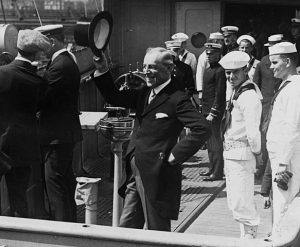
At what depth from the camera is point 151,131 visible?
4762 millimetres

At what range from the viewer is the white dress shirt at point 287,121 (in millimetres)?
4875

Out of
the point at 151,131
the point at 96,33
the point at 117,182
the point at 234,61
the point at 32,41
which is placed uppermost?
the point at 96,33

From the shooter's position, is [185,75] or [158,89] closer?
[158,89]

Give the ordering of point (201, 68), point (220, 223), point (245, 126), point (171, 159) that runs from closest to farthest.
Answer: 1. point (171, 159)
2. point (245, 126)
3. point (220, 223)
4. point (201, 68)

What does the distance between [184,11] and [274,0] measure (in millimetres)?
1667

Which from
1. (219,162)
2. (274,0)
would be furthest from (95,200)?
(274,0)

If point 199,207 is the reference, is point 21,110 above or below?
above

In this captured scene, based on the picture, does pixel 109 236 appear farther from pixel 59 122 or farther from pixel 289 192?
pixel 59 122

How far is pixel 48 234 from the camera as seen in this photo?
3270mm

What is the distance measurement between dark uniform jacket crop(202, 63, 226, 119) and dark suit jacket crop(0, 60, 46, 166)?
3.18 metres

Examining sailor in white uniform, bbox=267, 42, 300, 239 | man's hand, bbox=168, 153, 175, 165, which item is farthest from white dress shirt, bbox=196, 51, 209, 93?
man's hand, bbox=168, 153, 175, 165

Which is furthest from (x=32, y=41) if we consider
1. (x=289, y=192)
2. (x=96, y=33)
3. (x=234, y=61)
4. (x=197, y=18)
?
(x=197, y=18)

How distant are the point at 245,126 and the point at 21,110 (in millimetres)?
1920

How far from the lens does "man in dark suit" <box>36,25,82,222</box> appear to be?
548cm
